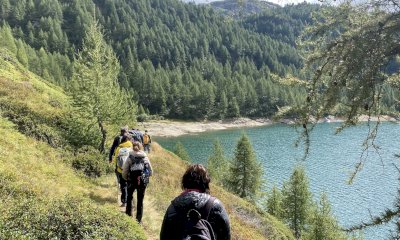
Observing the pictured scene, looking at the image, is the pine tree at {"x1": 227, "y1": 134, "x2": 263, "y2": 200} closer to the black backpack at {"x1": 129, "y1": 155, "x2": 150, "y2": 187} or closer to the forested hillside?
the black backpack at {"x1": 129, "y1": 155, "x2": 150, "y2": 187}

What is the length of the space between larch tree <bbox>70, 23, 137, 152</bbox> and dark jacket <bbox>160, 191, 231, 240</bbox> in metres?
16.9

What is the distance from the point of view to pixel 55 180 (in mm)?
13555

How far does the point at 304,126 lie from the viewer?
16.9 ft

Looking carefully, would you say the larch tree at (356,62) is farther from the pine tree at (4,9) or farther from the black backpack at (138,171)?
the pine tree at (4,9)

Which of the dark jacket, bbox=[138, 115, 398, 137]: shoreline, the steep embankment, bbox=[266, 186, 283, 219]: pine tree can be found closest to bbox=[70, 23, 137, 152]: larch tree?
the steep embankment

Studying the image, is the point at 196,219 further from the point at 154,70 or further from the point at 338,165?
the point at 154,70

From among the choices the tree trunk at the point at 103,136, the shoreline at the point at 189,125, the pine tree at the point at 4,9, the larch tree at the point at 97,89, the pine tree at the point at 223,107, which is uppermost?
the pine tree at the point at 4,9

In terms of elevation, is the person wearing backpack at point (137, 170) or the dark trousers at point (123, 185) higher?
the person wearing backpack at point (137, 170)

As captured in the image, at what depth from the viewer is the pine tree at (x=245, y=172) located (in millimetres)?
42562

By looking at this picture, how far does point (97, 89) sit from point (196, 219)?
1735 centimetres

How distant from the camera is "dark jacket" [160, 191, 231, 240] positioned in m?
4.38

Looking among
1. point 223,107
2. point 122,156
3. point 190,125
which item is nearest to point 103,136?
point 122,156

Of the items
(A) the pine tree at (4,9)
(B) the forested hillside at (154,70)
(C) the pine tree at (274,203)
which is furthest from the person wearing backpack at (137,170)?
(A) the pine tree at (4,9)

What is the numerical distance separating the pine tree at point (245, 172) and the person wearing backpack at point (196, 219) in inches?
1500
